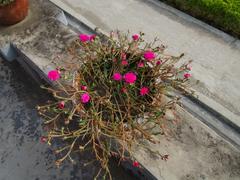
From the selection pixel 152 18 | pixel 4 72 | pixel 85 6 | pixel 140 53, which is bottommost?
pixel 4 72

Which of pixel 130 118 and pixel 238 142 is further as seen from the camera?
pixel 238 142

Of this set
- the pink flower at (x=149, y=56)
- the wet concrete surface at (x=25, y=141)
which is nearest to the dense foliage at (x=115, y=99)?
the pink flower at (x=149, y=56)

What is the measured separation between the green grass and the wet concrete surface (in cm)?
250

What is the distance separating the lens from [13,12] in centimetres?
321

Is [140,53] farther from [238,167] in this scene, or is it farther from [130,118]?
[238,167]

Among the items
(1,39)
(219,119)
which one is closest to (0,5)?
(1,39)

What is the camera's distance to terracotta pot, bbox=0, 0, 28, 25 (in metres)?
3.16

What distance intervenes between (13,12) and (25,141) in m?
1.45

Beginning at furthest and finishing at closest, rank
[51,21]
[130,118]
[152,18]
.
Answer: [152,18], [51,21], [130,118]

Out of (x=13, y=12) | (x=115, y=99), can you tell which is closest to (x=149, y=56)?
(x=115, y=99)

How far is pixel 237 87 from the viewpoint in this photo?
3.37 metres

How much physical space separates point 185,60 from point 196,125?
4.88 ft

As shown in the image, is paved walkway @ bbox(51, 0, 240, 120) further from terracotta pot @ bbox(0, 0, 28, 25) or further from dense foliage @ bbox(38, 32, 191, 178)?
dense foliage @ bbox(38, 32, 191, 178)

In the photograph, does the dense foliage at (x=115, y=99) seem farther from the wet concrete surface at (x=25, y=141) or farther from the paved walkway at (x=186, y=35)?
the paved walkway at (x=186, y=35)
